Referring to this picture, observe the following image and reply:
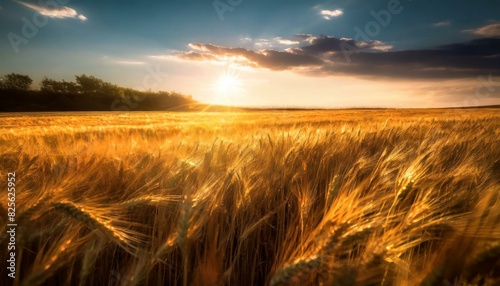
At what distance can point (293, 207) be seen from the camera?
1.39 meters

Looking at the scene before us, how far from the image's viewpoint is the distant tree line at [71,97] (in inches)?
1602

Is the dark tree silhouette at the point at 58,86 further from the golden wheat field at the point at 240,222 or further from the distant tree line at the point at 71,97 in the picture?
the golden wheat field at the point at 240,222

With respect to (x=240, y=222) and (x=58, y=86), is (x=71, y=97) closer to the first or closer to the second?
(x=58, y=86)

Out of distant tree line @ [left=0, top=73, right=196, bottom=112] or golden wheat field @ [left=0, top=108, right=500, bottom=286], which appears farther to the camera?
distant tree line @ [left=0, top=73, right=196, bottom=112]

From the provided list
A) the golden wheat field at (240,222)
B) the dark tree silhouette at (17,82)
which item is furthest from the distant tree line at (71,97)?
the golden wheat field at (240,222)

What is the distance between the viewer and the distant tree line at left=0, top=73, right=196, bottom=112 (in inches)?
1602

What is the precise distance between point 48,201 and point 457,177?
1811 millimetres

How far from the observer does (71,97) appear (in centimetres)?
4425

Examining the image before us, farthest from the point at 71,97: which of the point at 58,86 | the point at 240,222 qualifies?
the point at 240,222

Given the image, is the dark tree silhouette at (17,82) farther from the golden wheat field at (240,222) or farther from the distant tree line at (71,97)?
the golden wheat field at (240,222)

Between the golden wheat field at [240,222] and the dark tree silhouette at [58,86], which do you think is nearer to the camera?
the golden wheat field at [240,222]

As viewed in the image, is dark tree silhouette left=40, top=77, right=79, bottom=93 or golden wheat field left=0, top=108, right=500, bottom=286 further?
dark tree silhouette left=40, top=77, right=79, bottom=93

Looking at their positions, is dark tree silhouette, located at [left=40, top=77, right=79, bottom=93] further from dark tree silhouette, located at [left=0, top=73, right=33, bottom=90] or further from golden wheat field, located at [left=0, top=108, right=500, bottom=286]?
golden wheat field, located at [left=0, top=108, right=500, bottom=286]

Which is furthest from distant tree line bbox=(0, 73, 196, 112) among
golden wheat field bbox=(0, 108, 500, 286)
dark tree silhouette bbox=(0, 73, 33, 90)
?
golden wheat field bbox=(0, 108, 500, 286)
